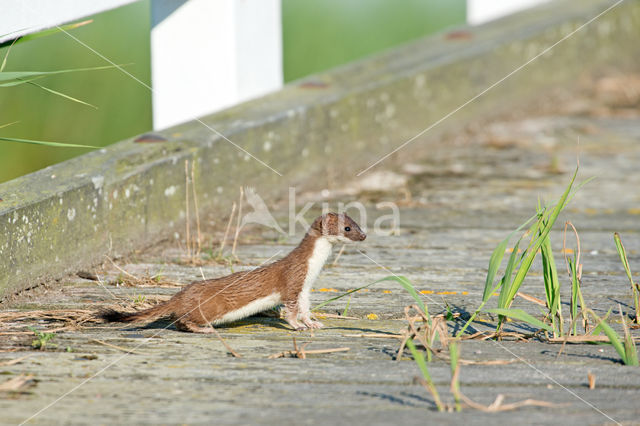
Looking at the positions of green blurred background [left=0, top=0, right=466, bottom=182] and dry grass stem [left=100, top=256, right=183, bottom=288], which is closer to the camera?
dry grass stem [left=100, top=256, right=183, bottom=288]

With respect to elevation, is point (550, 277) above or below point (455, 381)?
above

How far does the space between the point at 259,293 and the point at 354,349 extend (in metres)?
0.47

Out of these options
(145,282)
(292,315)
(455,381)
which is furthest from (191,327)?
(455,381)

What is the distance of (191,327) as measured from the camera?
2.72 metres

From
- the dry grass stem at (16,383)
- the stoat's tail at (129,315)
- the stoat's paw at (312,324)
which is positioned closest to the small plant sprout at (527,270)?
the stoat's paw at (312,324)

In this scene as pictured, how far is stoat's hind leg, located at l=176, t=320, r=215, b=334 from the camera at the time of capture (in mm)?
2711

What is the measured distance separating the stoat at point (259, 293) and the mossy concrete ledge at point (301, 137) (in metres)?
0.60

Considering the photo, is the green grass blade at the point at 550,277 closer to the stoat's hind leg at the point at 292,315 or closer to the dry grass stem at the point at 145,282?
the stoat's hind leg at the point at 292,315

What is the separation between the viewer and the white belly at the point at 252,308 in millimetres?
2805

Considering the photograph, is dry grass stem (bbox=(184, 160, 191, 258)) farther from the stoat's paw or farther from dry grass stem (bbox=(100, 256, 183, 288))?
the stoat's paw

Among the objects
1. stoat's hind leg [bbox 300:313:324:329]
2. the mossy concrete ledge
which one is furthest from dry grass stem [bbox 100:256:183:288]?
stoat's hind leg [bbox 300:313:324:329]

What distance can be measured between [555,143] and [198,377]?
165 inches

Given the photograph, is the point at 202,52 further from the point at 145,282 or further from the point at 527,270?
the point at 527,270

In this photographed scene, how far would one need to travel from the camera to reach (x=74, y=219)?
3.28m
